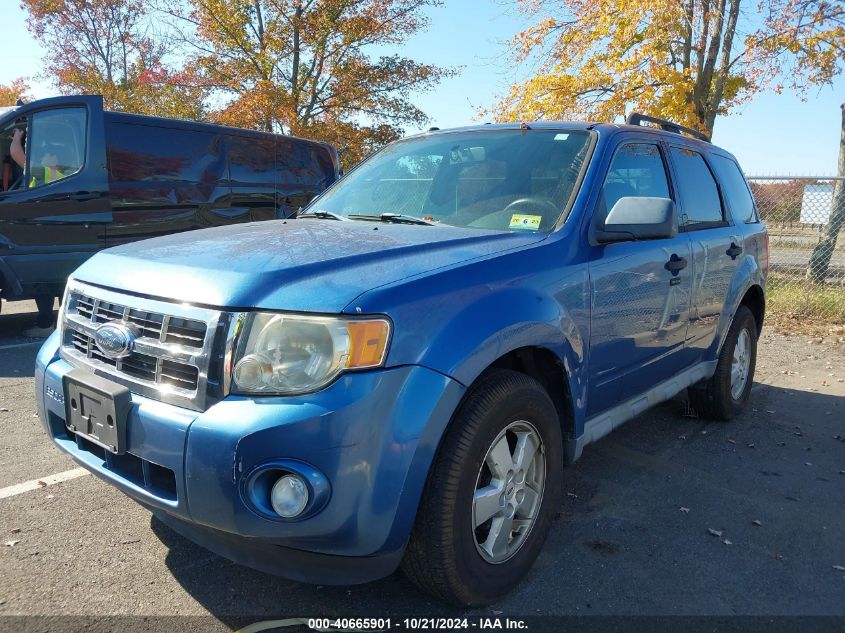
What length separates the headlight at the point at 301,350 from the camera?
77.1 inches

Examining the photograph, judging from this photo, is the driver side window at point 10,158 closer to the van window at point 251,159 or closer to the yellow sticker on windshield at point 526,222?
the van window at point 251,159

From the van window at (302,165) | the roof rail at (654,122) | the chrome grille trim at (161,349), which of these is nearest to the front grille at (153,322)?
the chrome grille trim at (161,349)

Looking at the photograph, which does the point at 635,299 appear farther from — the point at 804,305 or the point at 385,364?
the point at 804,305

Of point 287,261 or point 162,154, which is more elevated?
point 162,154

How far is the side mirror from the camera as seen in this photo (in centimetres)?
288

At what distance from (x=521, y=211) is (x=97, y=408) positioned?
1923 millimetres

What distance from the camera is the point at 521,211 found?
9.99 ft

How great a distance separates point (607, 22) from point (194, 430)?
443 inches

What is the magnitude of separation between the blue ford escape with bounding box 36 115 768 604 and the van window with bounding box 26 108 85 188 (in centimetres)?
467

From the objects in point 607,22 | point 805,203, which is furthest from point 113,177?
point 805,203

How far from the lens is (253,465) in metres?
1.90

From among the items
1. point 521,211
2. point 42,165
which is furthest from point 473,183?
point 42,165

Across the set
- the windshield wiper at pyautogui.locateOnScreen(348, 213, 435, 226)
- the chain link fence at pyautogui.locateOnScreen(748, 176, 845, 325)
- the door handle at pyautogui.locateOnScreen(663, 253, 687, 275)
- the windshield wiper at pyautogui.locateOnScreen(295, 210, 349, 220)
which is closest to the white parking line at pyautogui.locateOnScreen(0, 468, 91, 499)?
the windshield wiper at pyautogui.locateOnScreen(295, 210, 349, 220)

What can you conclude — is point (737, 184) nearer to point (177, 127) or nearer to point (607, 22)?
point (177, 127)
